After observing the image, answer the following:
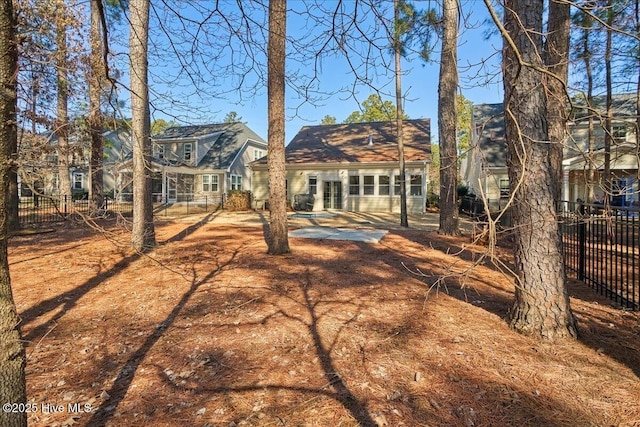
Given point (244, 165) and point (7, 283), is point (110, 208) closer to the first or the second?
point (7, 283)

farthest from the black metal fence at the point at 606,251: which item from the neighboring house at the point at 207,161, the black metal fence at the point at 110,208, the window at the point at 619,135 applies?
the neighboring house at the point at 207,161

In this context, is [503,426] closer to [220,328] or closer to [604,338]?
[604,338]

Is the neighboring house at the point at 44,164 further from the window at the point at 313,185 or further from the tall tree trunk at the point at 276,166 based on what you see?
the window at the point at 313,185

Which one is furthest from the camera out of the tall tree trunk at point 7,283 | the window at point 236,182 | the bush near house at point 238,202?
the window at point 236,182

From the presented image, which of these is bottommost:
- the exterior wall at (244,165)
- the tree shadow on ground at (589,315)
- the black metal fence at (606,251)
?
the tree shadow on ground at (589,315)

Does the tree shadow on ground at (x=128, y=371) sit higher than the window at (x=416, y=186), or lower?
lower

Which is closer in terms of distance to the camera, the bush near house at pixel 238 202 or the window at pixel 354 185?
the bush near house at pixel 238 202

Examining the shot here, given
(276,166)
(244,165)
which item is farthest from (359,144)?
(276,166)

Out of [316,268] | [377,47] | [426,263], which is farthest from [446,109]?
[377,47]

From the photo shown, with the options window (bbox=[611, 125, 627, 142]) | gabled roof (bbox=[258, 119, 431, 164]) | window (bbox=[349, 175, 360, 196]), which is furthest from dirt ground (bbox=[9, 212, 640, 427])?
gabled roof (bbox=[258, 119, 431, 164])

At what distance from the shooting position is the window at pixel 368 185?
2170 cm

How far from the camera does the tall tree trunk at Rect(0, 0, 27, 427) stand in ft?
5.42

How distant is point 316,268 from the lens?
631 centimetres

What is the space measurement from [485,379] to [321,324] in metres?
1.63
